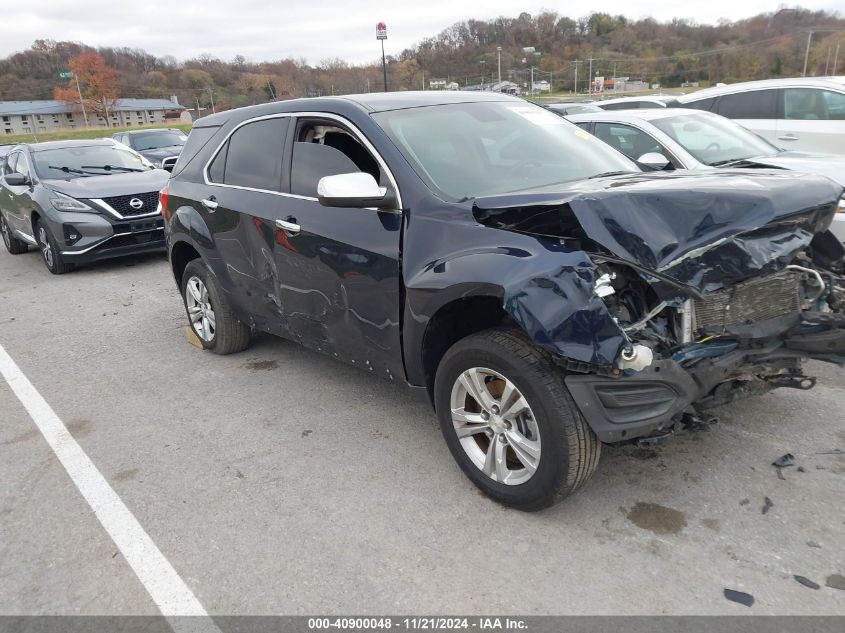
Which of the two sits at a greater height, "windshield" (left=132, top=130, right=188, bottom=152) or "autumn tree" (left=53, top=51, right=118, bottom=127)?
"autumn tree" (left=53, top=51, right=118, bottom=127)

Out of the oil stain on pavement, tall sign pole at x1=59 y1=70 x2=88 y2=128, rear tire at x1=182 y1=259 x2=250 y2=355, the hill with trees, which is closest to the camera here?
the oil stain on pavement

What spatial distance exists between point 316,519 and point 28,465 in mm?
1931

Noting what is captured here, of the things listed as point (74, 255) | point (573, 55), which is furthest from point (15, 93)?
point (74, 255)

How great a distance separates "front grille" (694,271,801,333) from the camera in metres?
2.71

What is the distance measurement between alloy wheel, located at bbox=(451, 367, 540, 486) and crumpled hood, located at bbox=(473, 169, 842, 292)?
0.73 m

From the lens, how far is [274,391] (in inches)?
185

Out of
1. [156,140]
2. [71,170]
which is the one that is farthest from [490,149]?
[156,140]

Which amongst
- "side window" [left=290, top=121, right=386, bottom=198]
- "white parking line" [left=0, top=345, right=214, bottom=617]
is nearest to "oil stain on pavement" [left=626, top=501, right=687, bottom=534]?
"white parking line" [left=0, top=345, right=214, bottom=617]

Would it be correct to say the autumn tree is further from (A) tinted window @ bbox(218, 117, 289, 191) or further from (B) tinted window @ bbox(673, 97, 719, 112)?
(A) tinted window @ bbox(218, 117, 289, 191)

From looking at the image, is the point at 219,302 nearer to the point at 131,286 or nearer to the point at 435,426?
the point at 435,426

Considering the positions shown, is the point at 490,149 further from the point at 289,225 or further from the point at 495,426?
the point at 495,426

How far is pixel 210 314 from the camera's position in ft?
17.6

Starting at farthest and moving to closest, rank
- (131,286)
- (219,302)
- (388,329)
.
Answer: (131,286), (219,302), (388,329)

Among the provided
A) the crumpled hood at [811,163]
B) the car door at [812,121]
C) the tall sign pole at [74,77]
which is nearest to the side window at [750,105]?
the car door at [812,121]
